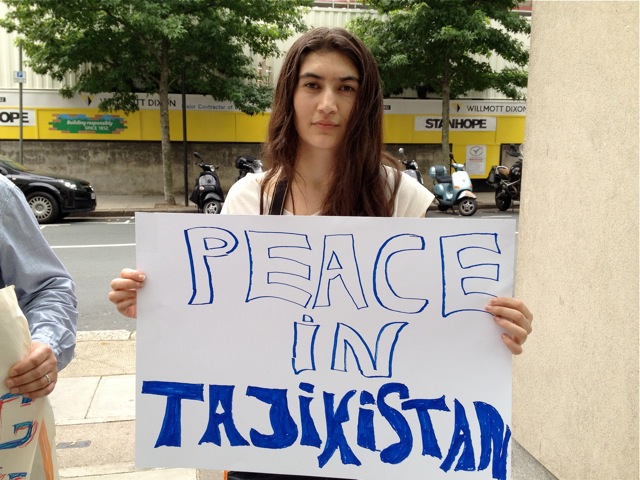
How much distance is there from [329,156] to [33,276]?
0.88 meters

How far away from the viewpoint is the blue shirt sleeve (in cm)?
152

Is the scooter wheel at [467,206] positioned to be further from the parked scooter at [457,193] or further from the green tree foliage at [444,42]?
the green tree foliage at [444,42]

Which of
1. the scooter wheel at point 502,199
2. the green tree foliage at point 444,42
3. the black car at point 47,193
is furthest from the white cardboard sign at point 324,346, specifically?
the green tree foliage at point 444,42

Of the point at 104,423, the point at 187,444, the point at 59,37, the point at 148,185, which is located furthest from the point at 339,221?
the point at 148,185

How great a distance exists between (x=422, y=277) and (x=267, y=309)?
44 cm

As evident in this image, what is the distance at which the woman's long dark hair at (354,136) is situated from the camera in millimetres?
1661

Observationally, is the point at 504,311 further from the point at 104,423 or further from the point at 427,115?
Answer: the point at 427,115

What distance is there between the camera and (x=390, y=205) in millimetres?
1711

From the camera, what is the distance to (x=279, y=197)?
1.72 meters

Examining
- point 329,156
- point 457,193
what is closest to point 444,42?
point 457,193

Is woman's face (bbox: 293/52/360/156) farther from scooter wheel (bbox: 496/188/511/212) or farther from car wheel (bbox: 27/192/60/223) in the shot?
scooter wheel (bbox: 496/188/511/212)

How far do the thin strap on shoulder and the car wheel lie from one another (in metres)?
11.3

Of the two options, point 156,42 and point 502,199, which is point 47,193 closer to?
point 156,42

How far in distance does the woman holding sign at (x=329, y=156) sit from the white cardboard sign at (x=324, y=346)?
9 centimetres
